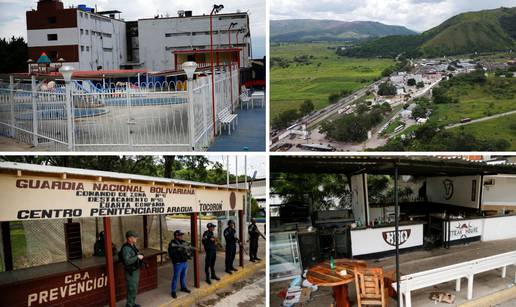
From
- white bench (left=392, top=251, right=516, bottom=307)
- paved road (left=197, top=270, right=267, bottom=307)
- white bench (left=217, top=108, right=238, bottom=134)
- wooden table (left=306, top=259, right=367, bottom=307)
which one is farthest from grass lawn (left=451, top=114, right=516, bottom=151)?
paved road (left=197, top=270, right=267, bottom=307)

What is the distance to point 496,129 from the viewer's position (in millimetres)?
3738

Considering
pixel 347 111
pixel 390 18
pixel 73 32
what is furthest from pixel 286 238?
pixel 73 32

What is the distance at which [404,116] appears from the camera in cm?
373

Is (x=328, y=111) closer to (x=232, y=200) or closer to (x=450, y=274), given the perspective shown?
(x=450, y=274)

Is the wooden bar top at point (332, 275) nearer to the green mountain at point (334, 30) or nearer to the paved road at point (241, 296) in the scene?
the paved road at point (241, 296)

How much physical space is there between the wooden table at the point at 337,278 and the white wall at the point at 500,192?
4.47m

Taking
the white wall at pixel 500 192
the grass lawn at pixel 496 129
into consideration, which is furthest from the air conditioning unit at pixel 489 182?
the grass lawn at pixel 496 129

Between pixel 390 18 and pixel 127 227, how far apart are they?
4.06m

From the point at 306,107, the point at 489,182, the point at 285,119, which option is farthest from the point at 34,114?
the point at 489,182

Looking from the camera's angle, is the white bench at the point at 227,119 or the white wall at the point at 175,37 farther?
the white wall at the point at 175,37

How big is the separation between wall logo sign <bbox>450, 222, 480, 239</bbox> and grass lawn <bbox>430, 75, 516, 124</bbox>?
2.39 m

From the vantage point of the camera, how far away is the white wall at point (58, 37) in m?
4.35

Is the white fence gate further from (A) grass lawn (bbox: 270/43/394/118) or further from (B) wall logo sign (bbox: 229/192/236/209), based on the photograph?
(B) wall logo sign (bbox: 229/192/236/209)

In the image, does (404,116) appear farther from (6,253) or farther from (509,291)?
(6,253)
